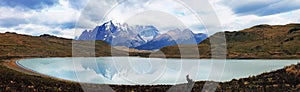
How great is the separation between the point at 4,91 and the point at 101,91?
7.35 metres

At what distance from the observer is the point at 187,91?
1046 inches

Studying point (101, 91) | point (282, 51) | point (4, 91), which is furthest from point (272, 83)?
point (282, 51)

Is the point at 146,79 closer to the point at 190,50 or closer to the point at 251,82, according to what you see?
the point at 251,82

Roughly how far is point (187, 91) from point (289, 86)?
749cm

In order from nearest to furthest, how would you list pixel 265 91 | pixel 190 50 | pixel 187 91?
1. pixel 265 91
2. pixel 187 91
3. pixel 190 50

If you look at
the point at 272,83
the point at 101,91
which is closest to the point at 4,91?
the point at 101,91

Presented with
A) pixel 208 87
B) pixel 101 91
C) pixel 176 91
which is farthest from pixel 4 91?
pixel 208 87

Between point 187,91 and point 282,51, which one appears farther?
point 282,51

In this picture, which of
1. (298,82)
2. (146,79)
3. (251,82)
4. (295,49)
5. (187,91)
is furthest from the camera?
(295,49)

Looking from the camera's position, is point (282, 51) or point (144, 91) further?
point (282, 51)

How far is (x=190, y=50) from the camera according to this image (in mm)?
197500

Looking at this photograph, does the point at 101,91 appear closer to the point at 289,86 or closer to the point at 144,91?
the point at 144,91

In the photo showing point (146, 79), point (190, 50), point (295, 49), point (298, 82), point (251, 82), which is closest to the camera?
point (298, 82)

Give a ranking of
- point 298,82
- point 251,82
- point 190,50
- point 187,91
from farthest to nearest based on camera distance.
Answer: point 190,50
point 251,82
point 187,91
point 298,82
